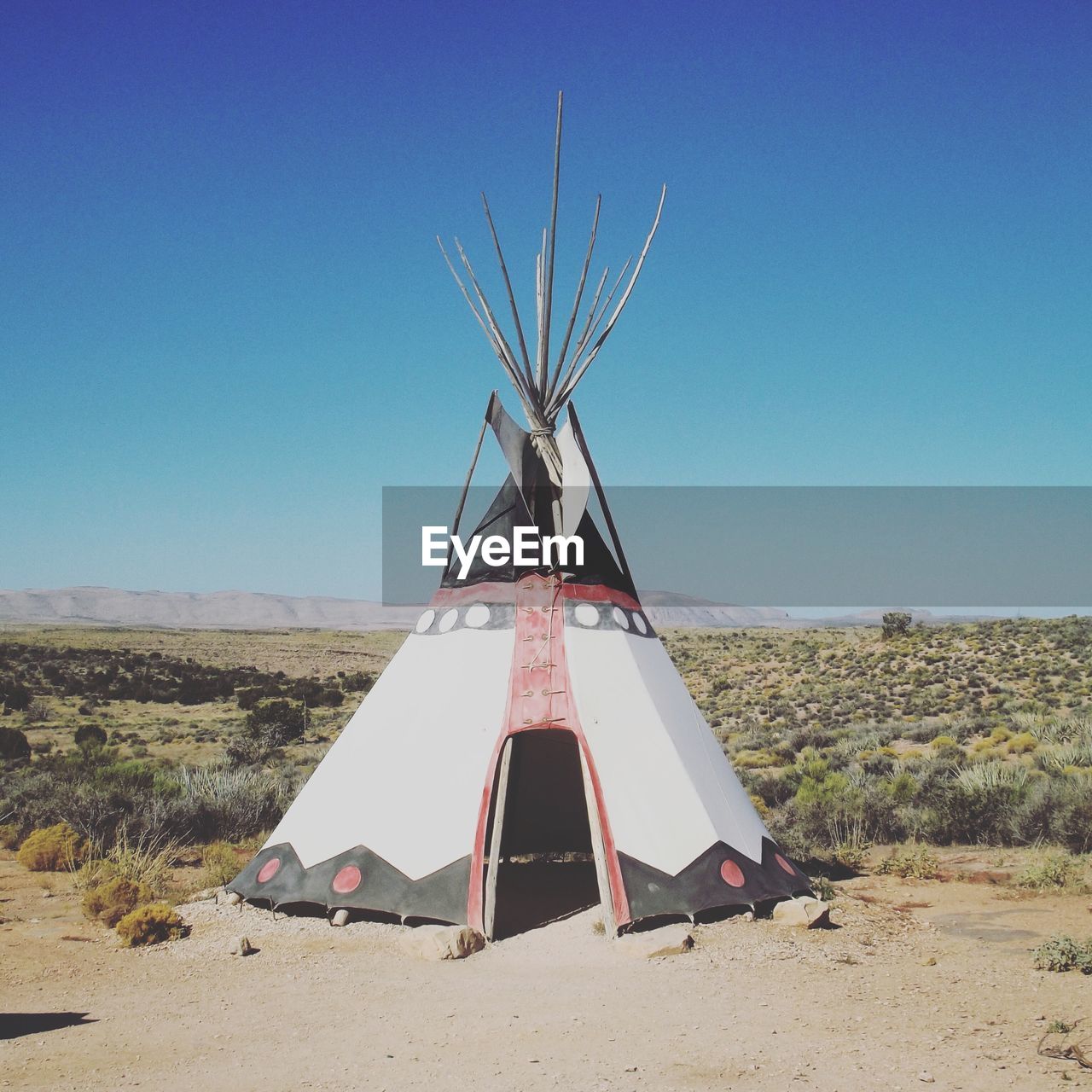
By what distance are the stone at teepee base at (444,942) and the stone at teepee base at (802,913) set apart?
2.64 m

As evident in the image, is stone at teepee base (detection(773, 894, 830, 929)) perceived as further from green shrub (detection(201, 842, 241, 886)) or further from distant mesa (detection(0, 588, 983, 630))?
distant mesa (detection(0, 588, 983, 630))

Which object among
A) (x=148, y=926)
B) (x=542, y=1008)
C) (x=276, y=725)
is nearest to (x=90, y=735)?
(x=276, y=725)

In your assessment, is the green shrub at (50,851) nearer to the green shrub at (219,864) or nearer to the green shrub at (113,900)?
the green shrub at (219,864)

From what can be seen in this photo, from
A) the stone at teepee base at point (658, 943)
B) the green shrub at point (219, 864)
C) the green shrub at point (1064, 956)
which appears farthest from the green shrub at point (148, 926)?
the green shrub at point (1064, 956)

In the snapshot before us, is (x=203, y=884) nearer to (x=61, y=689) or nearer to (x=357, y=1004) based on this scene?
(x=357, y=1004)

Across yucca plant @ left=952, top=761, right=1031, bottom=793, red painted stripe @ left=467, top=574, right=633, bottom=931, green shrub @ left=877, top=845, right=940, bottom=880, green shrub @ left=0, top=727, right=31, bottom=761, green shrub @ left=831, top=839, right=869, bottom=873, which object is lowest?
green shrub @ left=0, top=727, right=31, bottom=761

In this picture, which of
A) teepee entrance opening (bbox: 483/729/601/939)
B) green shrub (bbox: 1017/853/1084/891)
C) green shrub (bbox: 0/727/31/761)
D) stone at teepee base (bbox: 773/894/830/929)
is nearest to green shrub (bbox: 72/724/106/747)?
green shrub (bbox: 0/727/31/761)

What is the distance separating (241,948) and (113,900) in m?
1.98

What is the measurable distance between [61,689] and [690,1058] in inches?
1544

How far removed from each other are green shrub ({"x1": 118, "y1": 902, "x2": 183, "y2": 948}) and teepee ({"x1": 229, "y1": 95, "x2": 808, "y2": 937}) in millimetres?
688

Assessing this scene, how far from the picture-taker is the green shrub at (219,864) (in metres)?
10.2

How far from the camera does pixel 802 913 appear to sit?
832 centimetres

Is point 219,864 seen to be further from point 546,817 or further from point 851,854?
point 851,854

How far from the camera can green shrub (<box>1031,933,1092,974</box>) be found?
727 centimetres
